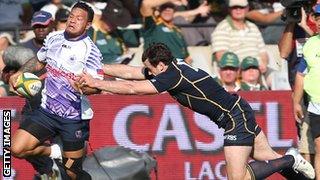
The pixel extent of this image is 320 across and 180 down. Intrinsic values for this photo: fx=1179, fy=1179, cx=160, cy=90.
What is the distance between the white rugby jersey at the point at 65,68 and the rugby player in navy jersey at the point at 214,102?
0.81 feet

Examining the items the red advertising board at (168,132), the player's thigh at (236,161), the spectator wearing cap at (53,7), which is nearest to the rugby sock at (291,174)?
the player's thigh at (236,161)

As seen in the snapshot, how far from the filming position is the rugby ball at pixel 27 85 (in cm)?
1308

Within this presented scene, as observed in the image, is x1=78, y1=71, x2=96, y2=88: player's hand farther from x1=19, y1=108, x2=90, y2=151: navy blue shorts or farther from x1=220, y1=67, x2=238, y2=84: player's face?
x1=220, y1=67, x2=238, y2=84: player's face

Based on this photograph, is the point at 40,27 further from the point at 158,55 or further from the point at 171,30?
the point at 158,55

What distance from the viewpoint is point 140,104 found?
14688 mm

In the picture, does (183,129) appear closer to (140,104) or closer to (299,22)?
(140,104)

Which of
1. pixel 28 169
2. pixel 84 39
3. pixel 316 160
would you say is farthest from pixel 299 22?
pixel 28 169

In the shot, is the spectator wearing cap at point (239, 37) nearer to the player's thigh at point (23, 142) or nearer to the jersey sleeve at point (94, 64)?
the jersey sleeve at point (94, 64)

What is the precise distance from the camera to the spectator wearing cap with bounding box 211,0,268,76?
1638 centimetres

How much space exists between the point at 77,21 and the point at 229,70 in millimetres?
3341

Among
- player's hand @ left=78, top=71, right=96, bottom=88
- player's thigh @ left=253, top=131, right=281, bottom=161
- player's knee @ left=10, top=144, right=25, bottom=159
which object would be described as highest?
player's hand @ left=78, top=71, right=96, bottom=88

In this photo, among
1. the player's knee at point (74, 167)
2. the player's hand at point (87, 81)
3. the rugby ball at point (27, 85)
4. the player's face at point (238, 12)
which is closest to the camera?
the player's hand at point (87, 81)

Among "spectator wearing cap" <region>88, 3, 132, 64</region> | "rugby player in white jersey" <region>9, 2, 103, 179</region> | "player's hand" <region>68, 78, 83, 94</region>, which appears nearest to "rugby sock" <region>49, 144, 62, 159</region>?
"rugby player in white jersey" <region>9, 2, 103, 179</region>

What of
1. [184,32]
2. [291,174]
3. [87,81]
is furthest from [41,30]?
[291,174]
